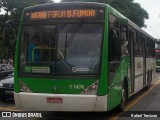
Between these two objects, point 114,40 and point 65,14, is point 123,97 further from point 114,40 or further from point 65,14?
point 65,14

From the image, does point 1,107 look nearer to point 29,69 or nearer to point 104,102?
point 29,69

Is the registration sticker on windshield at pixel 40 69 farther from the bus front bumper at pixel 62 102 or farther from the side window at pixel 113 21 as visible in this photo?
the side window at pixel 113 21

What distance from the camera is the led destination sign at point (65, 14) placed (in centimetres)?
998

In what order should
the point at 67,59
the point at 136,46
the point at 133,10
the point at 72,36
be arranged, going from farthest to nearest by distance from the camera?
the point at 133,10, the point at 136,46, the point at 72,36, the point at 67,59

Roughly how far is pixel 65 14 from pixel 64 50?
0.94m

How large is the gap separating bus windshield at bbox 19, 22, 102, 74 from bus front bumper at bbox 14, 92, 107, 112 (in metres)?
0.57

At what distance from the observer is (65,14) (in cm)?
1011

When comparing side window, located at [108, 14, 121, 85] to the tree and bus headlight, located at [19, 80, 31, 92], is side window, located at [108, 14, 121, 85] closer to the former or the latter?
bus headlight, located at [19, 80, 31, 92]

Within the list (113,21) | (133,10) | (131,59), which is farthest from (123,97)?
(133,10)

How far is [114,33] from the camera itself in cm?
1059

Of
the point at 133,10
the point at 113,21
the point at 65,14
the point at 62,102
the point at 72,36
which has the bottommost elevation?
the point at 62,102

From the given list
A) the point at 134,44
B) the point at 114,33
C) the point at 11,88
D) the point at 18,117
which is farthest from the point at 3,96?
the point at 114,33

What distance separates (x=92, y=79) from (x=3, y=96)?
6.32 metres

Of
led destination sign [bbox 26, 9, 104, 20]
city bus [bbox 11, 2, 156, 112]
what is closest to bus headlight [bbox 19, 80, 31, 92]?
city bus [bbox 11, 2, 156, 112]
